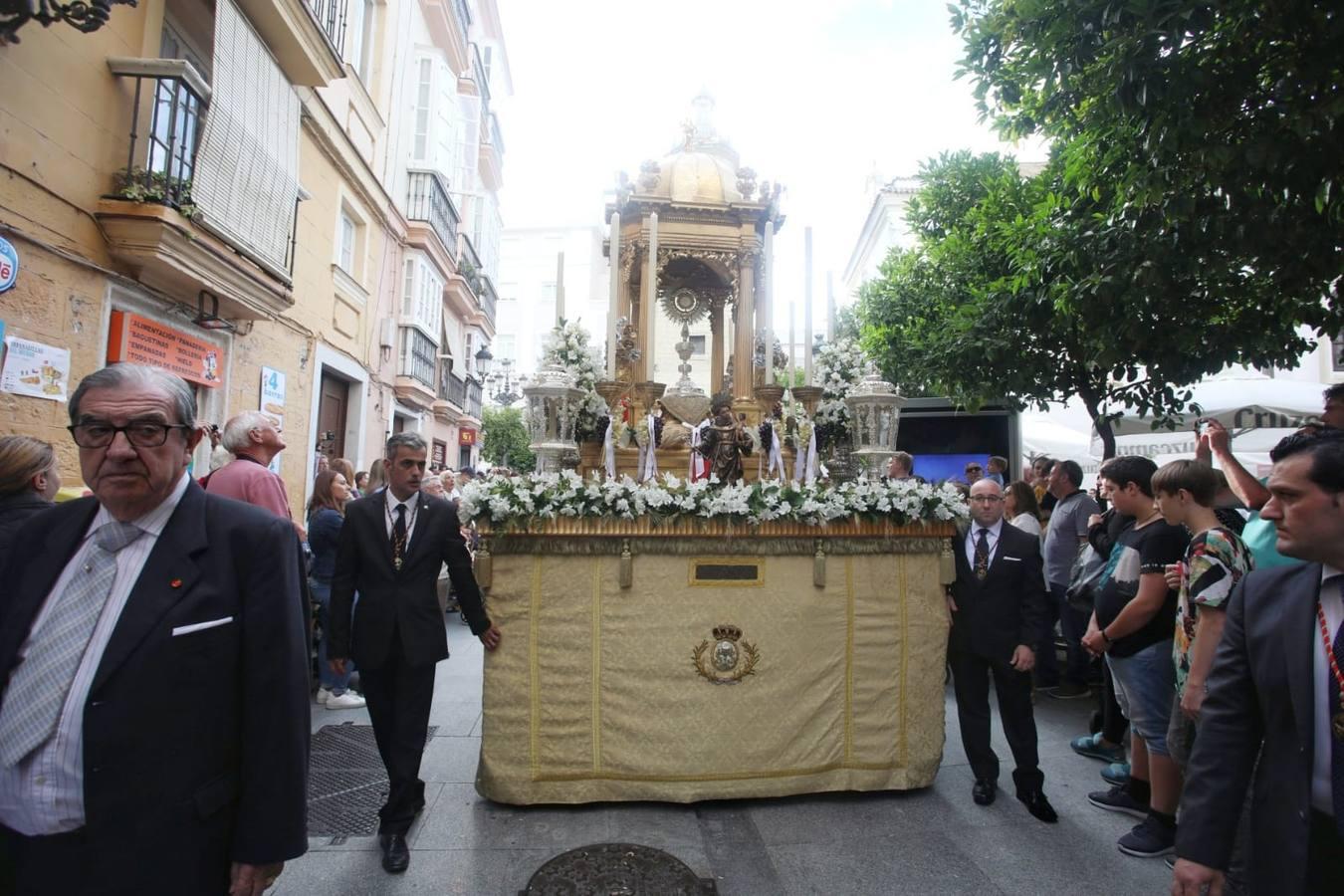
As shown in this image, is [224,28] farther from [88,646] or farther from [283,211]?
[88,646]

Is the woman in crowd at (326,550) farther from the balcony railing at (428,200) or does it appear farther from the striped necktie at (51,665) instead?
the balcony railing at (428,200)

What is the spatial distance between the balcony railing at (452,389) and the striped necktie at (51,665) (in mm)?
17095

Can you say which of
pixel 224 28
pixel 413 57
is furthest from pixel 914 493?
pixel 413 57

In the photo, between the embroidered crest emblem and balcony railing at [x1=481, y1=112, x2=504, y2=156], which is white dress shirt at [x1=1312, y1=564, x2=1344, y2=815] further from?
balcony railing at [x1=481, y1=112, x2=504, y2=156]

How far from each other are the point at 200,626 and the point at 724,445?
13.6ft

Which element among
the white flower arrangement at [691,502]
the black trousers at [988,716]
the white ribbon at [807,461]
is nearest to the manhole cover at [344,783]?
the white flower arrangement at [691,502]

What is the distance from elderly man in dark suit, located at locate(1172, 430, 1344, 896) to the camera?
156 centimetres

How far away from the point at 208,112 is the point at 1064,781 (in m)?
9.09

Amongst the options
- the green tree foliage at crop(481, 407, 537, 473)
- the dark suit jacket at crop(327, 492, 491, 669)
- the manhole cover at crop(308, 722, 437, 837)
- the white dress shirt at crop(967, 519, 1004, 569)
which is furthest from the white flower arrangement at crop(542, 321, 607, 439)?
the green tree foliage at crop(481, 407, 537, 473)

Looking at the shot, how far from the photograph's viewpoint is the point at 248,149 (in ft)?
25.1

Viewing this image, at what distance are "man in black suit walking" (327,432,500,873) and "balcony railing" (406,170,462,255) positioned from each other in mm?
12323

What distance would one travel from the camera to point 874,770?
3875mm

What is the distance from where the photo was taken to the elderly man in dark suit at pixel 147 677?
1.56 metres

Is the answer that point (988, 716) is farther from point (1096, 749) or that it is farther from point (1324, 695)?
point (1324, 695)
